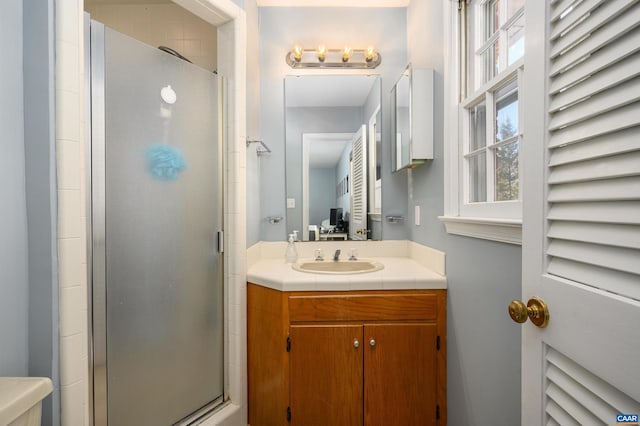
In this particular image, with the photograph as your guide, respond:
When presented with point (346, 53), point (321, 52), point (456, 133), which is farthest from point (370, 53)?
point (456, 133)

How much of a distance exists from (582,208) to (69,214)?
1.35 meters

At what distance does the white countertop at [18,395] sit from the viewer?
61cm

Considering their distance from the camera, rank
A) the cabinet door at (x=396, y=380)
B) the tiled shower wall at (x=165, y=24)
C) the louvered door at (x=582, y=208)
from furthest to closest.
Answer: the tiled shower wall at (x=165, y=24)
the cabinet door at (x=396, y=380)
the louvered door at (x=582, y=208)

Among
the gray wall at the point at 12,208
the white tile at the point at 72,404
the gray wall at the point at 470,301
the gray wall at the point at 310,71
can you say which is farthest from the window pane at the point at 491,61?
the white tile at the point at 72,404

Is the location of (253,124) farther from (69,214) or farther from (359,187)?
(69,214)

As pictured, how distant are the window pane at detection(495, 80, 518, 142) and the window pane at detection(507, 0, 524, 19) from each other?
0.86 ft

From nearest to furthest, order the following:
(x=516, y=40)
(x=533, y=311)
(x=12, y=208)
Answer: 1. (x=533, y=311)
2. (x=12, y=208)
3. (x=516, y=40)

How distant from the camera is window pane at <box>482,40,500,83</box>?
117 cm

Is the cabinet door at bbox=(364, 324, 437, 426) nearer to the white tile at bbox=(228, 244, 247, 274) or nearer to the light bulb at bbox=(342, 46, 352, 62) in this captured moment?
the white tile at bbox=(228, 244, 247, 274)

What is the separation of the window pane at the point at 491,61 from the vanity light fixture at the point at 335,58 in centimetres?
92

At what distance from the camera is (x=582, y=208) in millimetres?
537

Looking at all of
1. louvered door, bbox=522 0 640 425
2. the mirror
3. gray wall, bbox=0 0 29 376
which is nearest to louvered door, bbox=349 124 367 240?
the mirror

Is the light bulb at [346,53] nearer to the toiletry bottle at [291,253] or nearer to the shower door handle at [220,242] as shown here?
the toiletry bottle at [291,253]

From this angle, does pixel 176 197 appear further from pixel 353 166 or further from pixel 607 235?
pixel 607 235
